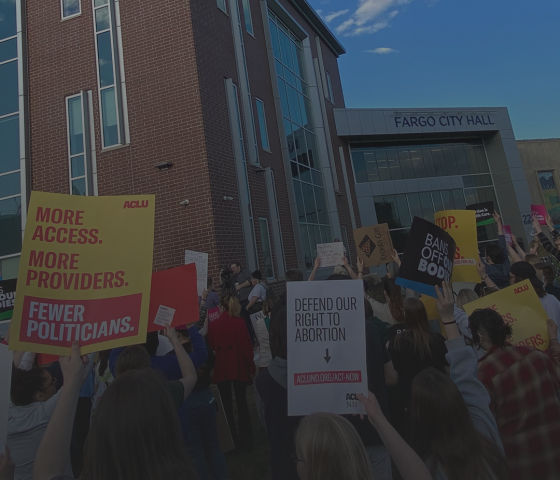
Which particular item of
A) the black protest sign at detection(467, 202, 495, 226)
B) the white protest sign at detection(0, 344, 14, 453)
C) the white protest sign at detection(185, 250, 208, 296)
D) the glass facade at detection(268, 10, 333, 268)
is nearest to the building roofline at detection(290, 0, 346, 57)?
the glass facade at detection(268, 10, 333, 268)

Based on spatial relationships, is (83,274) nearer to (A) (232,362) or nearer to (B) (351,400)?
(B) (351,400)

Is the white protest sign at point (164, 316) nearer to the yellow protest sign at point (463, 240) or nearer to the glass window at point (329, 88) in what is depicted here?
the yellow protest sign at point (463, 240)

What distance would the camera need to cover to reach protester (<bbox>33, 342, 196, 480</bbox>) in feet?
5.59

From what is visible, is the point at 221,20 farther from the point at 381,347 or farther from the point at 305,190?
the point at 381,347

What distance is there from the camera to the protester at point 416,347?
12.3ft

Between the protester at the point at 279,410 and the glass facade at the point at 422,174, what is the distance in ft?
71.1

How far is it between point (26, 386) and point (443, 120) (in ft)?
87.4

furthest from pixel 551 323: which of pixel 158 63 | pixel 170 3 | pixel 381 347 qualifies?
pixel 170 3

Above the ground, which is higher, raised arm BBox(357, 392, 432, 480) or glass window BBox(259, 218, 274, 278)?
glass window BBox(259, 218, 274, 278)

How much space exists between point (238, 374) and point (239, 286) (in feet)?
12.9

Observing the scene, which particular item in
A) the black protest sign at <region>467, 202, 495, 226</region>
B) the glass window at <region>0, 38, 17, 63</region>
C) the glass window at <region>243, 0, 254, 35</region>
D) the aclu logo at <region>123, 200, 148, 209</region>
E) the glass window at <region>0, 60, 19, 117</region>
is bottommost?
the aclu logo at <region>123, 200, 148, 209</region>

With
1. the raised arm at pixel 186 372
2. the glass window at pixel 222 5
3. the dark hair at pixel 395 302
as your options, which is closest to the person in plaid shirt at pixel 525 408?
the dark hair at pixel 395 302

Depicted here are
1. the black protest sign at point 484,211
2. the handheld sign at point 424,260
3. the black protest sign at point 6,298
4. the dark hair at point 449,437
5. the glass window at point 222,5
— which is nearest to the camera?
the dark hair at point 449,437

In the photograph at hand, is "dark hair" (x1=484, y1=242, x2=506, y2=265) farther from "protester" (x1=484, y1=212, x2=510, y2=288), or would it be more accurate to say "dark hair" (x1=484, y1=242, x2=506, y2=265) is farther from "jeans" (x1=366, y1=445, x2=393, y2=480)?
"jeans" (x1=366, y1=445, x2=393, y2=480)
